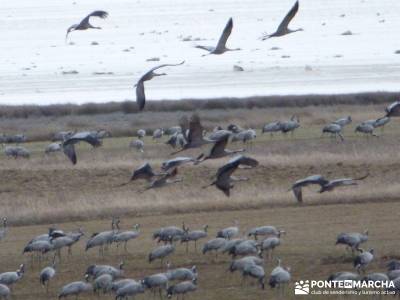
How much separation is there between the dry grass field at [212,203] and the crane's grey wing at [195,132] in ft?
7.00

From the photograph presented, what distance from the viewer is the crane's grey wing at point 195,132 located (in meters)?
15.4

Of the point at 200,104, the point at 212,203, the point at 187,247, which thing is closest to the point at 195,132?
the point at 187,247

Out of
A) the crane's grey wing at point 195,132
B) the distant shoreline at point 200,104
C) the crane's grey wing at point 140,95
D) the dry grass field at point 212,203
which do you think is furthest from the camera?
the distant shoreline at point 200,104

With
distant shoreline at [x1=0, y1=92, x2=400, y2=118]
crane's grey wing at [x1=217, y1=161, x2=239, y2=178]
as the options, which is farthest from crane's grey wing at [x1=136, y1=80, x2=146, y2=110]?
distant shoreline at [x1=0, y1=92, x2=400, y2=118]

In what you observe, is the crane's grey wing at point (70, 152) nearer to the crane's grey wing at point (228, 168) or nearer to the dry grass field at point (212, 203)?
the dry grass field at point (212, 203)

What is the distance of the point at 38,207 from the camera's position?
25.8m

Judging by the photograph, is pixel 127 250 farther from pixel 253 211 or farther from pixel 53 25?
pixel 53 25

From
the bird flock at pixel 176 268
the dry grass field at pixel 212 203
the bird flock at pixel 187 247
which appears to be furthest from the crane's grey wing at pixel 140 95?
the dry grass field at pixel 212 203

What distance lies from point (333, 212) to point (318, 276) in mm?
6572

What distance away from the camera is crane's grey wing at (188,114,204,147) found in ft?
50.5

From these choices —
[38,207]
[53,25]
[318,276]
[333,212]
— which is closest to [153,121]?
[38,207]

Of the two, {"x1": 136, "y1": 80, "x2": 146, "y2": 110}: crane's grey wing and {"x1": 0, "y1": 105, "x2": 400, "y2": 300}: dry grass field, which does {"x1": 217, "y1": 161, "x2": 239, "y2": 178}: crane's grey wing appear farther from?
{"x1": 0, "y1": 105, "x2": 400, "y2": 300}: dry grass field

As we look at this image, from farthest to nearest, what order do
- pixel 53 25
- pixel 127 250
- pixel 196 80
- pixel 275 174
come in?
pixel 53 25, pixel 196 80, pixel 275 174, pixel 127 250

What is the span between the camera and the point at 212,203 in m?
25.4
